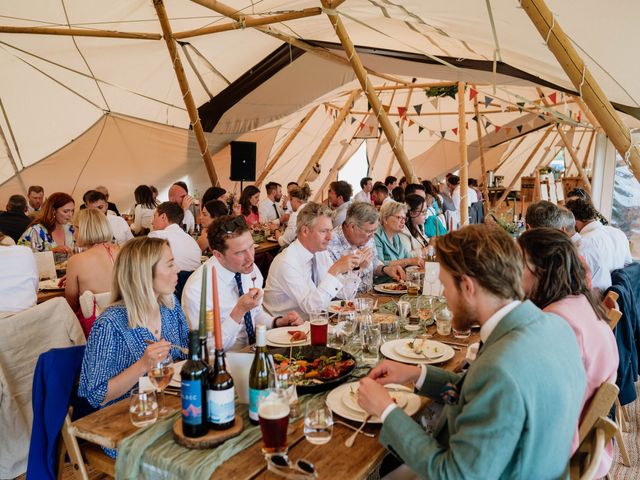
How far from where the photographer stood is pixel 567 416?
1.49 m

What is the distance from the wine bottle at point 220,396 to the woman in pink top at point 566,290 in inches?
52.3

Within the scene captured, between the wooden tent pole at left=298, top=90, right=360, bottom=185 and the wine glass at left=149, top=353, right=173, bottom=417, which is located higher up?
the wooden tent pole at left=298, top=90, right=360, bottom=185

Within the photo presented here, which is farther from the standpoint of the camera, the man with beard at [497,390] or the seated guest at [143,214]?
the seated guest at [143,214]

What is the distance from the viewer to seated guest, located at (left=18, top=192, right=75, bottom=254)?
209 inches

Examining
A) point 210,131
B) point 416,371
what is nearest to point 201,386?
point 416,371

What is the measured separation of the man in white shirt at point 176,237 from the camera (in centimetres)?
505

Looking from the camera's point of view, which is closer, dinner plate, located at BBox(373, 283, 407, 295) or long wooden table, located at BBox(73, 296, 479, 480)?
long wooden table, located at BBox(73, 296, 479, 480)

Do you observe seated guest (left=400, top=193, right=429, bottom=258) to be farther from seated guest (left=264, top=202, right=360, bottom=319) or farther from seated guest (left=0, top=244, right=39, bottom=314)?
seated guest (left=0, top=244, right=39, bottom=314)

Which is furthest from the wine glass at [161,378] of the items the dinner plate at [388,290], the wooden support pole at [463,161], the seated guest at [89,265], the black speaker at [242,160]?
the black speaker at [242,160]

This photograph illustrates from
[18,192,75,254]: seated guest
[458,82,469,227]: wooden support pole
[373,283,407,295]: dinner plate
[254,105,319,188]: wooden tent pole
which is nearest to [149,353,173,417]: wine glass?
[373,283,407,295]: dinner plate

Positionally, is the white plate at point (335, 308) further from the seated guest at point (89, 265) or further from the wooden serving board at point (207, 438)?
the seated guest at point (89, 265)

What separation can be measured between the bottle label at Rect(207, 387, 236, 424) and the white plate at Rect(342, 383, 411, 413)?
1.48ft

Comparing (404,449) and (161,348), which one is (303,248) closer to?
A: (161,348)

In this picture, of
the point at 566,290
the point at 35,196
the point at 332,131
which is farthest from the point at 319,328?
the point at 332,131
